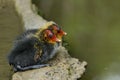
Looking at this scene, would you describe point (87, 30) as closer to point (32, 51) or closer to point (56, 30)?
point (56, 30)

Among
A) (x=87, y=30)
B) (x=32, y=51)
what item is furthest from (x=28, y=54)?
(x=87, y=30)

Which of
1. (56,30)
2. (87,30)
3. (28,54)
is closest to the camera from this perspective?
(28,54)

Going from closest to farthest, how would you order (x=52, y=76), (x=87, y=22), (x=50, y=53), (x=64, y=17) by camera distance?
(x=52, y=76) → (x=50, y=53) → (x=87, y=22) → (x=64, y=17)

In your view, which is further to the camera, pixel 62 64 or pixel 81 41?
pixel 81 41

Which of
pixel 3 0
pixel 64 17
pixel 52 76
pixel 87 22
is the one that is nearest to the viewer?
pixel 52 76

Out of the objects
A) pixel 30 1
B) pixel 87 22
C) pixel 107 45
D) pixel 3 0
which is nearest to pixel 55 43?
pixel 107 45

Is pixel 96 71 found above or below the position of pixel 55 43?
below

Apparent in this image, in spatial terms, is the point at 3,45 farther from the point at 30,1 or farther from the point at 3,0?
the point at 3,0
